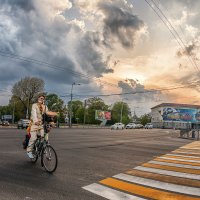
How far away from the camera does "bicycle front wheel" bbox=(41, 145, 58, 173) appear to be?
8320mm

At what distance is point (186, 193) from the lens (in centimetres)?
677

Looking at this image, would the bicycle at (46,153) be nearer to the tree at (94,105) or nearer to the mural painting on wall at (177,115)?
the mural painting on wall at (177,115)

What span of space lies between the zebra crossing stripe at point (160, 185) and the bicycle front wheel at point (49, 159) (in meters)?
1.56

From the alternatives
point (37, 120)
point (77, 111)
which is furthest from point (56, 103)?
point (37, 120)

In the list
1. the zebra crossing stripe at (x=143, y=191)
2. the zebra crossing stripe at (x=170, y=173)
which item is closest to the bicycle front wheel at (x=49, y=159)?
the zebra crossing stripe at (x=143, y=191)

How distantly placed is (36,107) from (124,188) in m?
3.64

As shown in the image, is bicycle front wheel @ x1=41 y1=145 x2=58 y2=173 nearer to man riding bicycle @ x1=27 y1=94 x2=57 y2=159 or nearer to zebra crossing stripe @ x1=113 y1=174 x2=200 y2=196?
man riding bicycle @ x1=27 y1=94 x2=57 y2=159

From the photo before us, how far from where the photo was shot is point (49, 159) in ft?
27.9

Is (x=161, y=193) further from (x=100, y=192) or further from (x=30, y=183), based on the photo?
(x=30, y=183)

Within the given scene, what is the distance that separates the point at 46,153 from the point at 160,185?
304cm

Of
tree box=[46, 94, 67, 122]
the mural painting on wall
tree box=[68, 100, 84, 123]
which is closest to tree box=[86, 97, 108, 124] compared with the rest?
tree box=[68, 100, 84, 123]

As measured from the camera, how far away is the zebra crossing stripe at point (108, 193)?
6.12m

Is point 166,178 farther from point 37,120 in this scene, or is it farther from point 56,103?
point 56,103

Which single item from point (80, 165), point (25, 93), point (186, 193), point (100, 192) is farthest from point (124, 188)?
point (25, 93)
